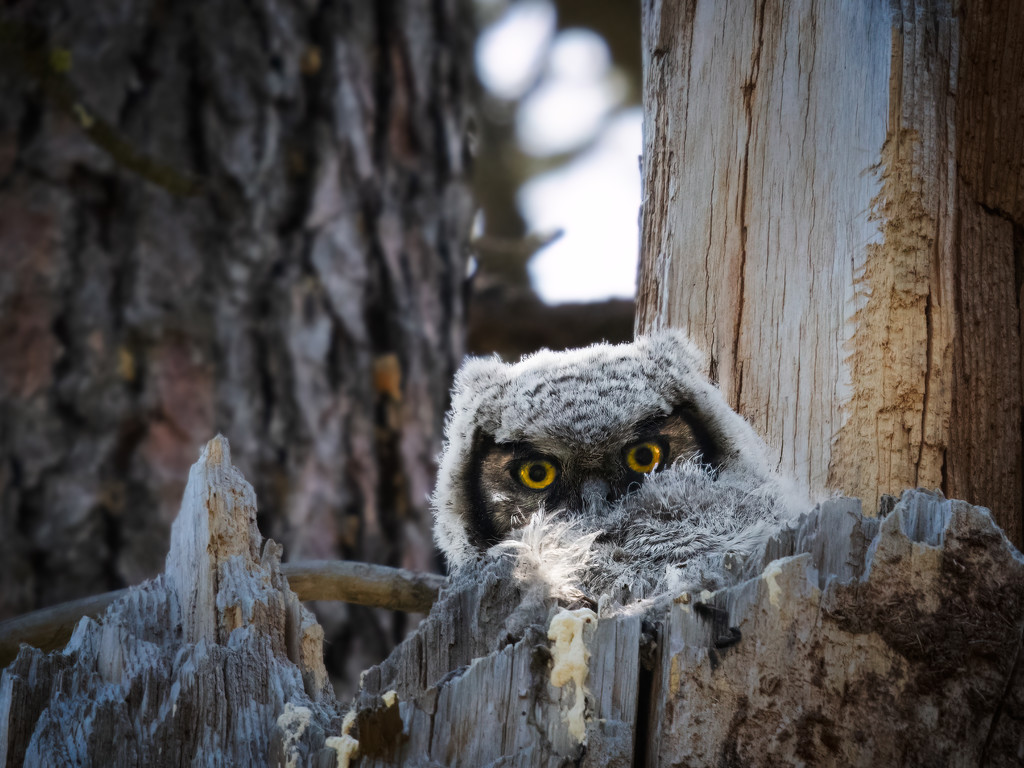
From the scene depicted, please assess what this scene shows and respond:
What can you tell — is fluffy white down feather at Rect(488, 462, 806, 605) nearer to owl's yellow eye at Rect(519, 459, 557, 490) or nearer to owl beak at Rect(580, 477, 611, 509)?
owl beak at Rect(580, 477, 611, 509)

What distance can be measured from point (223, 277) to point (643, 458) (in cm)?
207

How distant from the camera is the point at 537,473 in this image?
2.48 m

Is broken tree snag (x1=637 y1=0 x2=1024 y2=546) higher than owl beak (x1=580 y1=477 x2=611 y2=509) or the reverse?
higher

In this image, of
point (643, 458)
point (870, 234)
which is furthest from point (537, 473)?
point (870, 234)

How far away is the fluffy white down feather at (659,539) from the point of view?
1621 mm

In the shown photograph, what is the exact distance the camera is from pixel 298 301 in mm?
3783

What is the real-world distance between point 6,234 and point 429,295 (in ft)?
5.41

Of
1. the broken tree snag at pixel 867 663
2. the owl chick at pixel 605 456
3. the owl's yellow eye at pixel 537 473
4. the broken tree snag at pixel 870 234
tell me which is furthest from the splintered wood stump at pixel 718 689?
the owl's yellow eye at pixel 537 473

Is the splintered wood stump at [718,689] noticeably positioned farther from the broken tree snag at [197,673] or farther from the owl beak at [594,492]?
the owl beak at [594,492]

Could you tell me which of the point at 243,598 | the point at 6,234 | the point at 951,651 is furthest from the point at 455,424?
the point at 6,234

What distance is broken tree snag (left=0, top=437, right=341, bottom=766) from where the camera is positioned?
140 cm

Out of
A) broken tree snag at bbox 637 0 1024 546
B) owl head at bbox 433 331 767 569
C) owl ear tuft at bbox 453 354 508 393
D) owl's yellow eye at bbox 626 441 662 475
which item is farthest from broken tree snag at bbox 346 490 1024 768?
owl ear tuft at bbox 453 354 508 393

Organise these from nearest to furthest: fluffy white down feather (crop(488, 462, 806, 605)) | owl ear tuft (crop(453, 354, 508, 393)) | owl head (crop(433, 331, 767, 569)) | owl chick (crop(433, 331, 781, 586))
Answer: fluffy white down feather (crop(488, 462, 806, 605))
owl chick (crop(433, 331, 781, 586))
owl head (crop(433, 331, 767, 569))
owl ear tuft (crop(453, 354, 508, 393))

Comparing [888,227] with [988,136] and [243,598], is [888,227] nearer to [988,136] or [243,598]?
[988,136]
